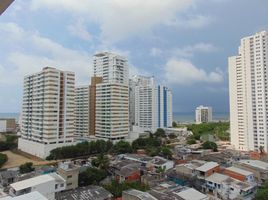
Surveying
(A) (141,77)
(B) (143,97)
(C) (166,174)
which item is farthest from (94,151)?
(A) (141,77)

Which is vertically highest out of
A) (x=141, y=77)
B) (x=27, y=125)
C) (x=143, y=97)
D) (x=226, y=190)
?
(x=141, y=77)

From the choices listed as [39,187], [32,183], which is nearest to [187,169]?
[39,187]

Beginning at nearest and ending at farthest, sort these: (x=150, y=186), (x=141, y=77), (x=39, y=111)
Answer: (x=150, y=186)
(x=39, y=111)
(x=141, y=77)

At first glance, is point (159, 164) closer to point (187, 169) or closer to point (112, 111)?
point (187, 169)

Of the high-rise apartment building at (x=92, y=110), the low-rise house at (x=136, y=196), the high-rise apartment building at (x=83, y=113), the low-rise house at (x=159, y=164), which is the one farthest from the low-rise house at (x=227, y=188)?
the high-rise apartment building at (x=83, y=113)

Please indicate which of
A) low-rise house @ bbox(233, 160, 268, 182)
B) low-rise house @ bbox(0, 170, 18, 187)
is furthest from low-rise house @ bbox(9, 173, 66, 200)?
low-rise house @ bbox(233, 160, 268, 182)

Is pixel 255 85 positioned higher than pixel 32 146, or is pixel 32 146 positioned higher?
pixel 255 85

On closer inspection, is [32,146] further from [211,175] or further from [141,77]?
[141,77]

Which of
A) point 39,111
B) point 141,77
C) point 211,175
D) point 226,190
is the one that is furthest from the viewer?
point 141,77
